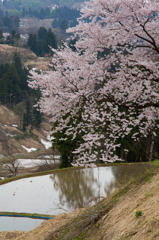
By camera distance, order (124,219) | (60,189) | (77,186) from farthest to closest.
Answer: (77,186), (60,189), (124,219)

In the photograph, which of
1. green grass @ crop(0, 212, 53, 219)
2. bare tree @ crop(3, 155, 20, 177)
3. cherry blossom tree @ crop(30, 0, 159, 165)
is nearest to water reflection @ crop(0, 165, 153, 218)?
green grass @ crop(0, 212, 53, 219)

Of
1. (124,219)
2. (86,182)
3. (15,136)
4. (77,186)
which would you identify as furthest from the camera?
(15,136)

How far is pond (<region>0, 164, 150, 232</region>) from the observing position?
9734 millimetres

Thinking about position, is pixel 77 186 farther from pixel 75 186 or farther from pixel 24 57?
pixel 24 57

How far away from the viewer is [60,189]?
11281 mm

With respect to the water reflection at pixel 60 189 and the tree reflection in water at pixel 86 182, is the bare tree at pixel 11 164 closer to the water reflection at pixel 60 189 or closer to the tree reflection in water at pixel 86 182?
the water reflection at pixel 60 189

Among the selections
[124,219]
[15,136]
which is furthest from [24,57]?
[124,219]

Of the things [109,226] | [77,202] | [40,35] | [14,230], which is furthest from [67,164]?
[40,35]

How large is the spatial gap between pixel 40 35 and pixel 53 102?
358 feet

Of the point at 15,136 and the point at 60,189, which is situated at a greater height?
the point at 60,189

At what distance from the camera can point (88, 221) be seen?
5.25m

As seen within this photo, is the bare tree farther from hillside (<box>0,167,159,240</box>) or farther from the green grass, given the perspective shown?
hillside (<box>0,167,159,240</box>)

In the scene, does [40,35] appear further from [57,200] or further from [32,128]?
[57,200]

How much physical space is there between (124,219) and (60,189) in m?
7.18
